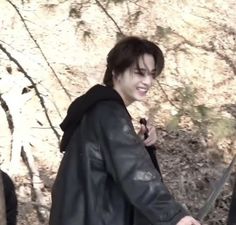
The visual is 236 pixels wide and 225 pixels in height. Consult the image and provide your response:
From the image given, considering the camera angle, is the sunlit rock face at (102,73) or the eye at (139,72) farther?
the sunlit rock face at (102,73)

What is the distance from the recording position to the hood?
6.74 ft

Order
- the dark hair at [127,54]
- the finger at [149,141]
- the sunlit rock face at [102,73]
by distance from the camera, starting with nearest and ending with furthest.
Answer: the dark hair at [127,54], the finger at [149,141], the sunlit rock face at [102,73]

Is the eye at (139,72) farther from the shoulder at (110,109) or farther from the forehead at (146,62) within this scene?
the shoulder at (110,109)

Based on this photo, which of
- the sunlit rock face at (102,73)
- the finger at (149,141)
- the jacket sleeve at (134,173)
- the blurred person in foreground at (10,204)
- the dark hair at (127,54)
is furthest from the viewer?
the sunlit rock face at (102,73)

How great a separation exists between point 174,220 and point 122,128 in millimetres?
352

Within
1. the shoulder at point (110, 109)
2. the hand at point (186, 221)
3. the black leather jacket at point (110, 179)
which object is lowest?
the hand at point (186, 221)

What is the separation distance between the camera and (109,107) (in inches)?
80.0

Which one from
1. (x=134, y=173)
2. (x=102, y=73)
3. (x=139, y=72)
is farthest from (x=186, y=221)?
(x=102, y=73)

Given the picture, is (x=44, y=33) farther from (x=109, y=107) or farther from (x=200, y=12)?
(x=109, y=107)

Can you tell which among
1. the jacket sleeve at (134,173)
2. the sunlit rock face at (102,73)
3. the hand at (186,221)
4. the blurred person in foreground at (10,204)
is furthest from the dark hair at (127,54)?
the sunlit rock face at (102,73)

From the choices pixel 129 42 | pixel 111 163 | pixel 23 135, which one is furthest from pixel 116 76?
pixel 23 135

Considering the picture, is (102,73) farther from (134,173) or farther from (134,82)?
(134,173)

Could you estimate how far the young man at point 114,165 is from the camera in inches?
76.9

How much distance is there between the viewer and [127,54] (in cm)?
217
